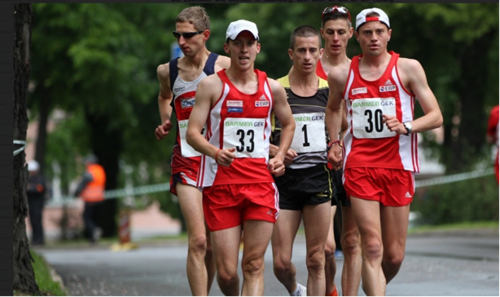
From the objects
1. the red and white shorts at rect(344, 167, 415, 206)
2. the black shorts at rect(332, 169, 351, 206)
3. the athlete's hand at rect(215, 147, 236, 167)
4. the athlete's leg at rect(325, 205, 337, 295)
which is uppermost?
the athlete's hand at rect(215, 147, 236, 167)

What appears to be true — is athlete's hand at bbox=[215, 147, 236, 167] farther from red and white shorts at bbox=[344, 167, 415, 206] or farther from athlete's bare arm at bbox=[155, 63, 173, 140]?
athlete's bare arm at bbox=[155, 63, 173, 140]

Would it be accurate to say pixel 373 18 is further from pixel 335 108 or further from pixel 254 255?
pixel 254 255

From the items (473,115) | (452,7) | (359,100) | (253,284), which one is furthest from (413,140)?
(473,115)

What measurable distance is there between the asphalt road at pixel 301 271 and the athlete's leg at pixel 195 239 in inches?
94.2

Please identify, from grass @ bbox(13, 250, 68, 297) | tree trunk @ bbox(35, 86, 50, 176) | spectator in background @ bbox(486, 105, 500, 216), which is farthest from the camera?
tree trunk @ bbox(35, 86, 50, 176)

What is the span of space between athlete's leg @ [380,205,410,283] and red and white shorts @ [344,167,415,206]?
6 centimetres

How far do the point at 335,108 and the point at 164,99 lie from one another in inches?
67.4

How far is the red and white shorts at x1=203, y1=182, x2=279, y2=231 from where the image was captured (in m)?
7.30

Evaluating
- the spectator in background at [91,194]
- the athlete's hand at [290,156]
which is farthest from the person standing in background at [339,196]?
the spectator in background at [91,194]

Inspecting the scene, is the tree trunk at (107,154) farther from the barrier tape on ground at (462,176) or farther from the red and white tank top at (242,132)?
the red and white tank top at (242,132)

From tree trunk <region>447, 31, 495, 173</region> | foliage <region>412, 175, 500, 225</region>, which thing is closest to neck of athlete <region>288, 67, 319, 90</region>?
foliage <region>412, 175, 500, 225</region>

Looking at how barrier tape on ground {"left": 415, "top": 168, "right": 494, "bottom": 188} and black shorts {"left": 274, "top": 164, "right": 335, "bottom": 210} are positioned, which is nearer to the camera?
black shorts {"left": 274, "top": 164, "right": 335, "bottom": 210}

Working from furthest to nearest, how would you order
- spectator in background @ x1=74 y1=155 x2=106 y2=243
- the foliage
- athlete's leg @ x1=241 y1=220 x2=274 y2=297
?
spectator in background @ x1=74 y1=155 x2=106 y2=243, the foliage, athlete's leg @ x1=241 y1=220 x2=274 y2=297

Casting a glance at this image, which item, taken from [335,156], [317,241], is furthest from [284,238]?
[335,156]
